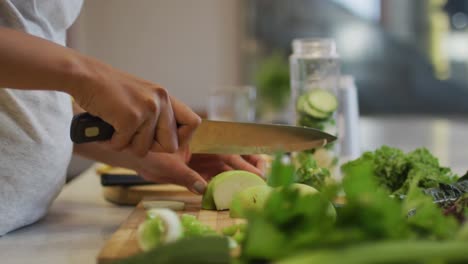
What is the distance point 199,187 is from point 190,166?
0.19 meters

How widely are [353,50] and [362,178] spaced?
5291 mm

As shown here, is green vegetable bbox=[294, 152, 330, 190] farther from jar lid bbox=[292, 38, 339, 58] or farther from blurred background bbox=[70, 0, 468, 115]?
blurred background bbox=[70, 0, 468, 115]

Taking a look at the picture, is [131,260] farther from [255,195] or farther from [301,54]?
[301,54]

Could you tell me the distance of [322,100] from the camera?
1885 millimetres

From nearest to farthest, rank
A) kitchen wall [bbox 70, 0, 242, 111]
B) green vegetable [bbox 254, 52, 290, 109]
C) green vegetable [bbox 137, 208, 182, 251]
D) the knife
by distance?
green vegetable [bbox 137, 208, 182, 251] < the knife < green vegetable [bbox 254, 52, 290, 109] < kitchen wall [bbox 70, 0, 242, 111]

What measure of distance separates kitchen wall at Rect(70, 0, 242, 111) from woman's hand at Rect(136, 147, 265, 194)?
12.9 ft

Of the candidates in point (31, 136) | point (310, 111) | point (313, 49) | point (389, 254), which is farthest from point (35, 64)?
point (313, 49)

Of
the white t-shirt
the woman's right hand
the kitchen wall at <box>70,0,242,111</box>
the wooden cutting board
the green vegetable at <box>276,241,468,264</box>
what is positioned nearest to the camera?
the green vegetable at <box>276,241,468,264</box>

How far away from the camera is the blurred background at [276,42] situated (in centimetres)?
560

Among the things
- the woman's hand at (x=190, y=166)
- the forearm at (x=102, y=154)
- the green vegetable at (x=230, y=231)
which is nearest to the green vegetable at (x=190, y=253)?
the green vegetable at (x=230, y=231)

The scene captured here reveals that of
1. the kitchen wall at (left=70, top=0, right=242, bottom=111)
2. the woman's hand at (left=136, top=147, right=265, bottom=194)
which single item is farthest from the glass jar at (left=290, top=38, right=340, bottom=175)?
the kitchen wall at (left=70, top=0, right=242, bottom=111)

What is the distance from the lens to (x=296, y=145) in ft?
4.87

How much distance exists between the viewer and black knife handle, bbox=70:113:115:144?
122 cm

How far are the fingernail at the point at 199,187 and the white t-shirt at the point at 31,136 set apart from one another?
0.27 meters
